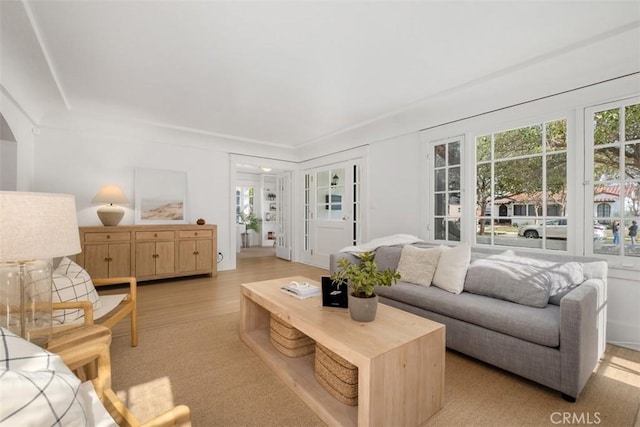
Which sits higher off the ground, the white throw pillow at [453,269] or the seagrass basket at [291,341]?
the white throw pillow at [453,269]

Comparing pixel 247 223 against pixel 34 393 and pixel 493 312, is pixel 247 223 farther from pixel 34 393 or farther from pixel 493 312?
pixel 34 393

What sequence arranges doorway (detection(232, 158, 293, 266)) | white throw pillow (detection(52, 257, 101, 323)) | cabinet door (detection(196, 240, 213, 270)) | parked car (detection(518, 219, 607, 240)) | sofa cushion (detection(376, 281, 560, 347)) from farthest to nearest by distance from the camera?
1. doorway (detection(232, 158, 293, 266))
2. cabinet door (detection(196, 240, 213, 270))
3. parked car (detection(518, 219, 607, 240))
4. white throw pillow (detection(52, 257, 101, 323))
5. sofa cushion (detection(376, 281, 560, 347))

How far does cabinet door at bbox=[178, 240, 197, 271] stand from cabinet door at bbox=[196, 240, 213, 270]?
0.06m

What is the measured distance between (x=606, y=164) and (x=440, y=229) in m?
1.64

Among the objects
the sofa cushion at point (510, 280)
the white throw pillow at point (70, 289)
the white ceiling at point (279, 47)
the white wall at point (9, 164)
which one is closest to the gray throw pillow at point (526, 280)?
the sofa cushion at point (510, 280)

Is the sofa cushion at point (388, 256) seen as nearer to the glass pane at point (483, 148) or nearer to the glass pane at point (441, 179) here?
the glass pane at point (441, 179)

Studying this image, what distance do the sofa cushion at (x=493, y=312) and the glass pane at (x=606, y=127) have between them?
1.63 m

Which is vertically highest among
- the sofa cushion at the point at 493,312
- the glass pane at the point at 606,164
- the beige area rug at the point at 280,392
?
the glass pane at the point at 606,164

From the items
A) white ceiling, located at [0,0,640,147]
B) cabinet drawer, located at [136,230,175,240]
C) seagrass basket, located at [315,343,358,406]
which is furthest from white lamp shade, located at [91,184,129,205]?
seagrass basket, located at [315,343,358,406]

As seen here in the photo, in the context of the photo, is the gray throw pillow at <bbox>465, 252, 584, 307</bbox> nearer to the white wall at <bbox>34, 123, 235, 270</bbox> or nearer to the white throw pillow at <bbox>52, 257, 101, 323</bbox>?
the white throw pillow at <bbox>52, 257, 101, 323</bbox>

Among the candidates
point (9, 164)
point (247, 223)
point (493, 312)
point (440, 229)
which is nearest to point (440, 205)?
point (440, 229)

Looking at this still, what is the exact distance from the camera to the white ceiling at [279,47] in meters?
1.91

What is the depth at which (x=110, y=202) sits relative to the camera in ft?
13.3

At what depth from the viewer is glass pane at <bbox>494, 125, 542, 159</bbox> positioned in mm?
2910
